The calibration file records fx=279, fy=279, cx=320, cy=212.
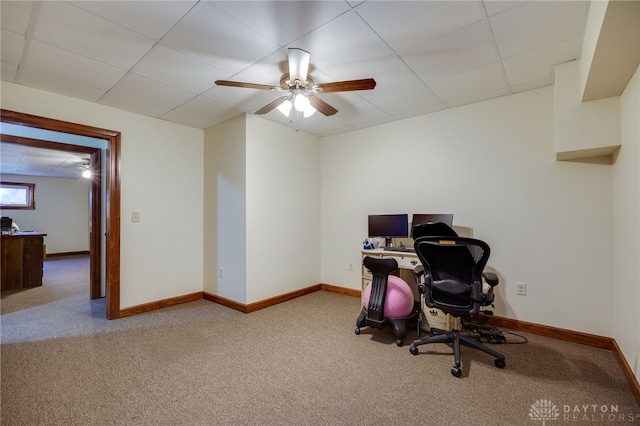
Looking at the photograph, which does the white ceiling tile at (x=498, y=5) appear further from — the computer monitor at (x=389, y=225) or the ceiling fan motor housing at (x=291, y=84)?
the computer monitor at (x=389, y=225)

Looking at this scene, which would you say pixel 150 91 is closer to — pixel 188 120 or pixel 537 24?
pixel 188 120

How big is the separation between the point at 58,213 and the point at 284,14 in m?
9.71

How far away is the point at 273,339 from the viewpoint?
8.66 ft

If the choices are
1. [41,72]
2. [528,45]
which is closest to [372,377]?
[528,45]

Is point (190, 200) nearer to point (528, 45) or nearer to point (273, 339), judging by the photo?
point (273, 339)

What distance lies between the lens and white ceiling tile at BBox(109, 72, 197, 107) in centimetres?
258

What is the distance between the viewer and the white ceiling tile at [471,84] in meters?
2.46

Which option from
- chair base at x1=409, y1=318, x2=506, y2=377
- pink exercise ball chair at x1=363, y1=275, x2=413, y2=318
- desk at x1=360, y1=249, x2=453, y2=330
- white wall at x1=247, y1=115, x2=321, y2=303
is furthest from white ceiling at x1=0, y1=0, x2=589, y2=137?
chair base at x1=409, y1=318, x2=506, y2=377

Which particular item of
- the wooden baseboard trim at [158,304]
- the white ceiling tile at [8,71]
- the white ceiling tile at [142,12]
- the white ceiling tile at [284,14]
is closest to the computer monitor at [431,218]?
the white ceiling tile at [284,14]

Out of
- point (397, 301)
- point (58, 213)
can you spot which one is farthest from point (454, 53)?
point (58, 213)

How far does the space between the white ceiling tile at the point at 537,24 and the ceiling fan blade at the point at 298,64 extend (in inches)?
50.1

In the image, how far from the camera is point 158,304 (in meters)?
3.54

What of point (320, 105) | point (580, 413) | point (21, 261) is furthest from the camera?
point (21, 261)

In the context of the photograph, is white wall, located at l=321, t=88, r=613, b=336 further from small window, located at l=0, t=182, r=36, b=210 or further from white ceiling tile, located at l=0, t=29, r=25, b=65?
small window, located at l=0, t=182, r=36, b=210
